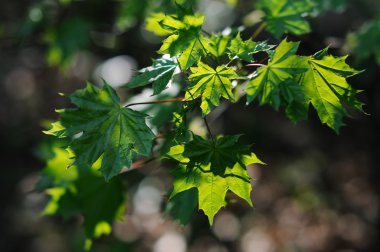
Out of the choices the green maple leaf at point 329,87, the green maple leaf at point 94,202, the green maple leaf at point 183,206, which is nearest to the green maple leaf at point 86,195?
the green maple leaf at point 94,202

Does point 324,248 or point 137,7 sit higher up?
point 137,7

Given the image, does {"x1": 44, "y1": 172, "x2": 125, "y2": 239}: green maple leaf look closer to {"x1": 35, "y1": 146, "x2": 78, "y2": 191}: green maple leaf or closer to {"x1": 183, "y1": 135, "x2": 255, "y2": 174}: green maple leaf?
{"x1": 35, "y1": 146, "x2": 78, "y2": 191}: green maple leaf

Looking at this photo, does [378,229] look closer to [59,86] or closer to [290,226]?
[290,226]

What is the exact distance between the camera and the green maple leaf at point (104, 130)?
1.11 metres

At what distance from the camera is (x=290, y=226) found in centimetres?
359

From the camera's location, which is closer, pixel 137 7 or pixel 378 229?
pixel 137 7

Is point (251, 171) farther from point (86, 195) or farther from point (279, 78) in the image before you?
point (279, 78)

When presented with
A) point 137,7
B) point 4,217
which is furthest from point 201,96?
point 4,217

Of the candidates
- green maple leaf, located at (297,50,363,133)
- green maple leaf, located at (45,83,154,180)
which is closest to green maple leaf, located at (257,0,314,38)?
green maple leaf, located at (297,50,363,133)

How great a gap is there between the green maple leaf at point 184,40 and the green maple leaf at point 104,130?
18 centimetres

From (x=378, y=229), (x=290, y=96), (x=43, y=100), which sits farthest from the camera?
(x=43, y=100)

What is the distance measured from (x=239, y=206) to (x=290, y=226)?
0.43 metres

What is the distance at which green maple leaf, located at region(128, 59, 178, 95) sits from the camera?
1.11m

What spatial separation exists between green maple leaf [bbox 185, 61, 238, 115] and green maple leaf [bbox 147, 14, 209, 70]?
0.12ft
